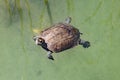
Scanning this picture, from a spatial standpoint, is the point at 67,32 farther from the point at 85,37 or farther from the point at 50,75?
the point at 50,75

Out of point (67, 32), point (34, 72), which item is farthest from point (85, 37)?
point (34, 72)

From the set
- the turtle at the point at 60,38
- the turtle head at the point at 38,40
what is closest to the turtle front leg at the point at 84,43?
the turtle at the point at 60,38

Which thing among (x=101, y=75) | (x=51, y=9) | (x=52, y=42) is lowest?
(x=101, y=75)

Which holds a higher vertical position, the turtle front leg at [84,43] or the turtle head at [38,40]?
the turtle head at [38,40]

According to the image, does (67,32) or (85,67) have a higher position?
(67,32)

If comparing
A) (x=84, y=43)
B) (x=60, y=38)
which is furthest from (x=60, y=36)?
(x=84, y=43)

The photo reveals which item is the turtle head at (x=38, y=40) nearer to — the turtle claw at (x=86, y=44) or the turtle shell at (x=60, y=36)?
the turtle shell at (x=60, y=36)

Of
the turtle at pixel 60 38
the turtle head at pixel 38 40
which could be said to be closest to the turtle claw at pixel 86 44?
the turtle at pixel 60 38

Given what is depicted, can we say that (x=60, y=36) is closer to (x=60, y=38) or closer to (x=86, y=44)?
(x=60, y=38)

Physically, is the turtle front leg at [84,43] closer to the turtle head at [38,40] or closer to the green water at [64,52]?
the green water at [64,52]
